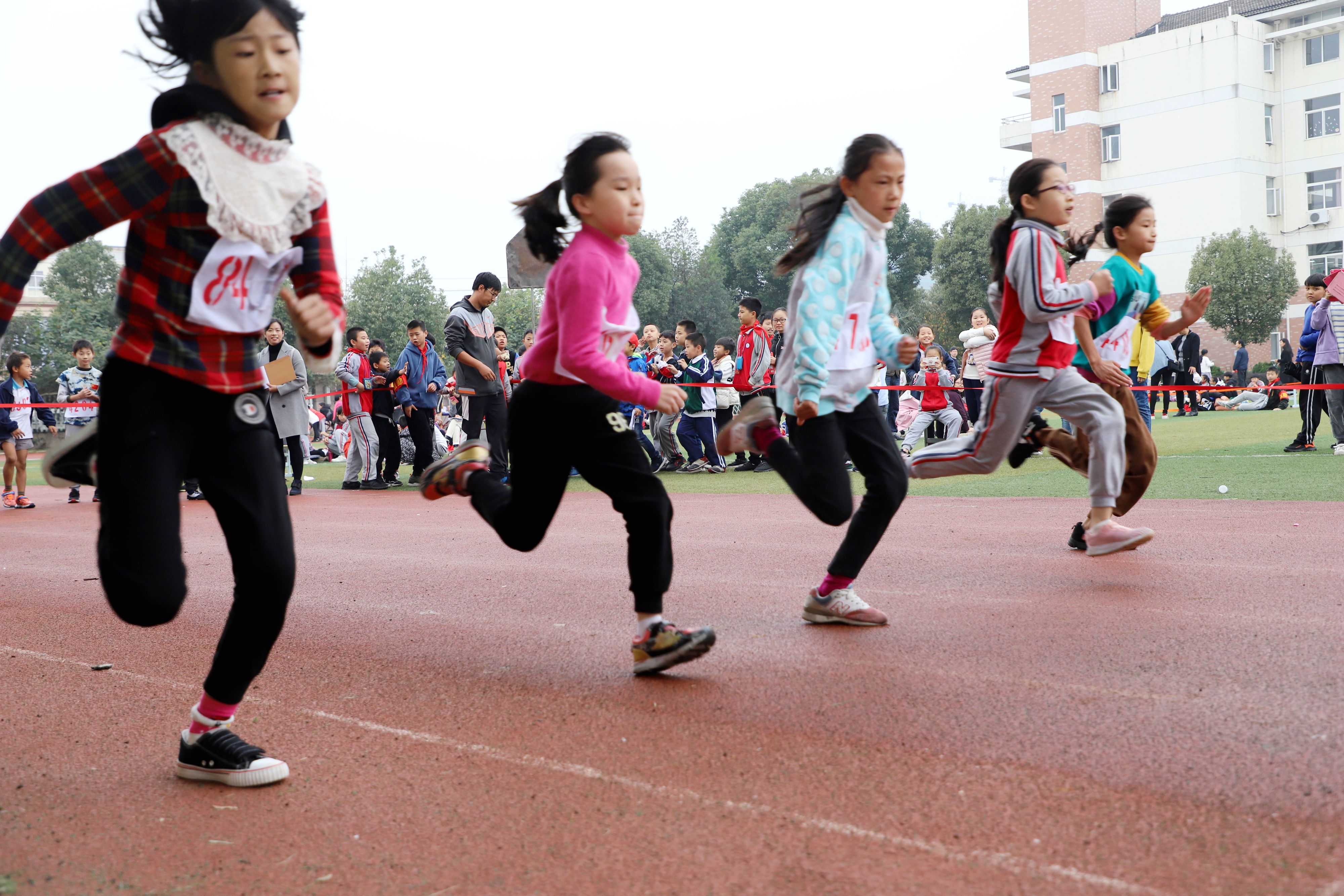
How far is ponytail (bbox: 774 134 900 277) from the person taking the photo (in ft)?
16.1

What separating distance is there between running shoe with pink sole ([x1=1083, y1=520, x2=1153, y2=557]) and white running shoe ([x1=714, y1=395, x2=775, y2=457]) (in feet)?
7.20

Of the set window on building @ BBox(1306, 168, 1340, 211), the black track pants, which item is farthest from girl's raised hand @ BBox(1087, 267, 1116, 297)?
window on building @ BBox(1306, 168, 1340, 211)

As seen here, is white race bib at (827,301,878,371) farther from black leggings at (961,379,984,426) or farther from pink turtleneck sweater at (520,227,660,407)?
black leggings at (961,379,984,426)

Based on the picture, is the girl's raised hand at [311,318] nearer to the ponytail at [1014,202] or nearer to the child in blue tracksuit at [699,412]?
the ponytail at [1014,202]

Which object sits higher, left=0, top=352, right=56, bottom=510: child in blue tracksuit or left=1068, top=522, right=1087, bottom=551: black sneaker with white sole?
left=0, top=352, right=56, bottom=510: child in blue tracksuit

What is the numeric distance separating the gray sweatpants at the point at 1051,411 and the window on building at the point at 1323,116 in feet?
185

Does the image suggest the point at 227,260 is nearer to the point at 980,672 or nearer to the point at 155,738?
the point at 155,738

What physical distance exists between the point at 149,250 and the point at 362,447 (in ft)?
43.5

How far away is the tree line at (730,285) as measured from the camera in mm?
48719

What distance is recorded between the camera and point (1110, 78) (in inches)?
2247

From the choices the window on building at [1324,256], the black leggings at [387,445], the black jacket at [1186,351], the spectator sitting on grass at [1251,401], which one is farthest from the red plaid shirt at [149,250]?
the window on building at [1324,256]

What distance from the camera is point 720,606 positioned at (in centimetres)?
566

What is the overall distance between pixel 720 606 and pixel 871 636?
1.04m

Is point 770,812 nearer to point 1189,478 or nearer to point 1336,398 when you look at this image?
point 1189,478
